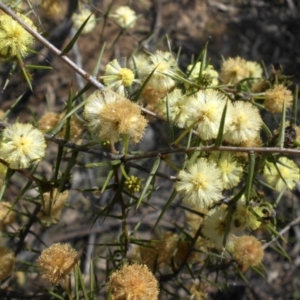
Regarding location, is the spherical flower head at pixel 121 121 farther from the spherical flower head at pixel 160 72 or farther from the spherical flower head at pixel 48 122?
the spherical flower head at pixel 48 122

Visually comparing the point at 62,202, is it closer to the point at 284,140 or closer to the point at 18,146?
the point at 18,146

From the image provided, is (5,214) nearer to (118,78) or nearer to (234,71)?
(118,78)

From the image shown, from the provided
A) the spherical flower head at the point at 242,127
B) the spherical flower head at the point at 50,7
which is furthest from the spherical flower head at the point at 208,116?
the spherical flower head at the point at 50,7

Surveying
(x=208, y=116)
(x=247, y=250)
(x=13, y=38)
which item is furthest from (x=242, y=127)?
(x=13, y=38)

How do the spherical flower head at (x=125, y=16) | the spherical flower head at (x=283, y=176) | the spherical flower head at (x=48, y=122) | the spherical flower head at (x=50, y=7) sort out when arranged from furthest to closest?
the spherical flower head at (x=125, y=16) → the spherical flower head at (x=50, y=7) → the spherical flower head at (x=48, y=122) → the spherical flower head at (x=283, y=176)

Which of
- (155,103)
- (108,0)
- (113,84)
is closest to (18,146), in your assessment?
(113,84)

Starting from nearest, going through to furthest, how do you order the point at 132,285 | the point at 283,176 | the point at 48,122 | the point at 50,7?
1. the point at 132,285
2. the point at 283,176
3. the point at 48,122
4. the point at 50,7

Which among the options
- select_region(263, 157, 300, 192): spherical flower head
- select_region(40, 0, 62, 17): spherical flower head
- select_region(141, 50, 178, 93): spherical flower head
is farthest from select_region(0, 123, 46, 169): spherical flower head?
select_region(40, 0, 62, 17): spherical flower head

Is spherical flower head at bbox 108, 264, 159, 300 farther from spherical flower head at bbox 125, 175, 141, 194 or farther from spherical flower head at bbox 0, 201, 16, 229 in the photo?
spherical flower head at bbox 0, 201, 16, 229
